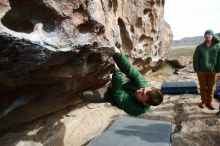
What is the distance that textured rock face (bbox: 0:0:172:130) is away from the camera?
134 inches

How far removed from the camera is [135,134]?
541 centimetres

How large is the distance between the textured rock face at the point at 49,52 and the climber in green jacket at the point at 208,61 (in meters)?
2.19

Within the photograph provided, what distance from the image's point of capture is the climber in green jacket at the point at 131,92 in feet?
12.9

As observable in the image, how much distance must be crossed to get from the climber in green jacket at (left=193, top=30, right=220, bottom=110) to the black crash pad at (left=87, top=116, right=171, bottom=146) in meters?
1.63

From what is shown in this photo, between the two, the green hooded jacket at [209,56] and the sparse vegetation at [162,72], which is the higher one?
the green hooded jacket at [209,56]

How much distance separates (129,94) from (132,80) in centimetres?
23

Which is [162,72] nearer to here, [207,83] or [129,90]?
[207,83]

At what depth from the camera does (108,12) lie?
15.6ft

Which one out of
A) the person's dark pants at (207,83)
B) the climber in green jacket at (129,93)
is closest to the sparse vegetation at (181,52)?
the person's dark pants at (207,83)

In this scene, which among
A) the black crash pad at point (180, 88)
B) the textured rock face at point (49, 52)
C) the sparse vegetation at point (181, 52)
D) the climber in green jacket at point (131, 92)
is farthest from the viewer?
the sparse vegetation at point (181, 52)

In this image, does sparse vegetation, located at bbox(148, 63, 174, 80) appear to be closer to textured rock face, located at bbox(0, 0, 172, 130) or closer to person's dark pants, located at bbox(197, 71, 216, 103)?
person's dark pants, located at bbox(197, 71, 216, 103)

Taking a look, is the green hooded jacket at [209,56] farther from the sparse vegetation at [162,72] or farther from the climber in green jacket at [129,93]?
the sparse vegetation at [162,72]

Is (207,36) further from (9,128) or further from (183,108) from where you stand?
(9,128)

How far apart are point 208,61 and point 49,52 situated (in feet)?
14.4
